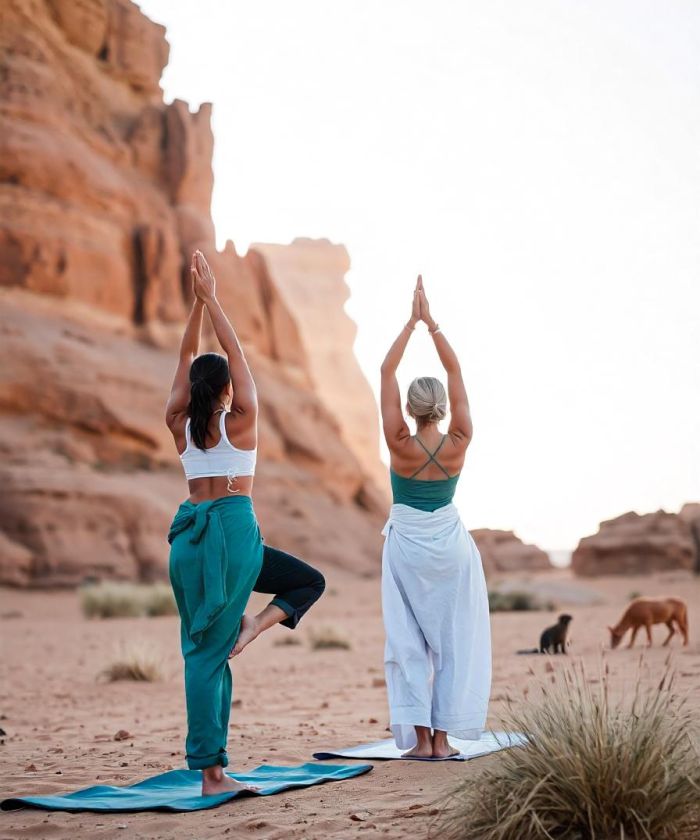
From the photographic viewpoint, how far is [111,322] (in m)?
47.1

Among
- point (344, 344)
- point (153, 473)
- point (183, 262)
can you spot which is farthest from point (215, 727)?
point (344, 344)

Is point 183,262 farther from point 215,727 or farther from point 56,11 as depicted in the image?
point 215,727

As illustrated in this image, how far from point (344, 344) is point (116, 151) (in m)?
70.9

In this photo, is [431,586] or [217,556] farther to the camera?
[431,586]

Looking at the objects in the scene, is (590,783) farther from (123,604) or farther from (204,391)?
(123,604)

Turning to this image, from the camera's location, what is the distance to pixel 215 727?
5.24 meters

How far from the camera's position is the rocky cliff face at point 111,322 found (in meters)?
36.0

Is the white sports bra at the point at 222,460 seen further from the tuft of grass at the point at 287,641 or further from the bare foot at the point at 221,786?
the tuft of grass at the point at 287,641

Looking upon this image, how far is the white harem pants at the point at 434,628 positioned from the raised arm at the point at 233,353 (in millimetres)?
1278

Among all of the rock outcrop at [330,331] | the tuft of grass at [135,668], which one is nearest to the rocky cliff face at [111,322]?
the tuft of grass at [135,668]

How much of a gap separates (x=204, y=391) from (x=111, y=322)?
141 ft

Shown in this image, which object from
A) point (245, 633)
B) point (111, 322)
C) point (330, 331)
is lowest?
point (245, 633)

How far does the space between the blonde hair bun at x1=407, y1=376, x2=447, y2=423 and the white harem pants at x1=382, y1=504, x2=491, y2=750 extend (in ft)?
1.87

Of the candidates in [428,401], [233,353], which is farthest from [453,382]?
[233,353]
